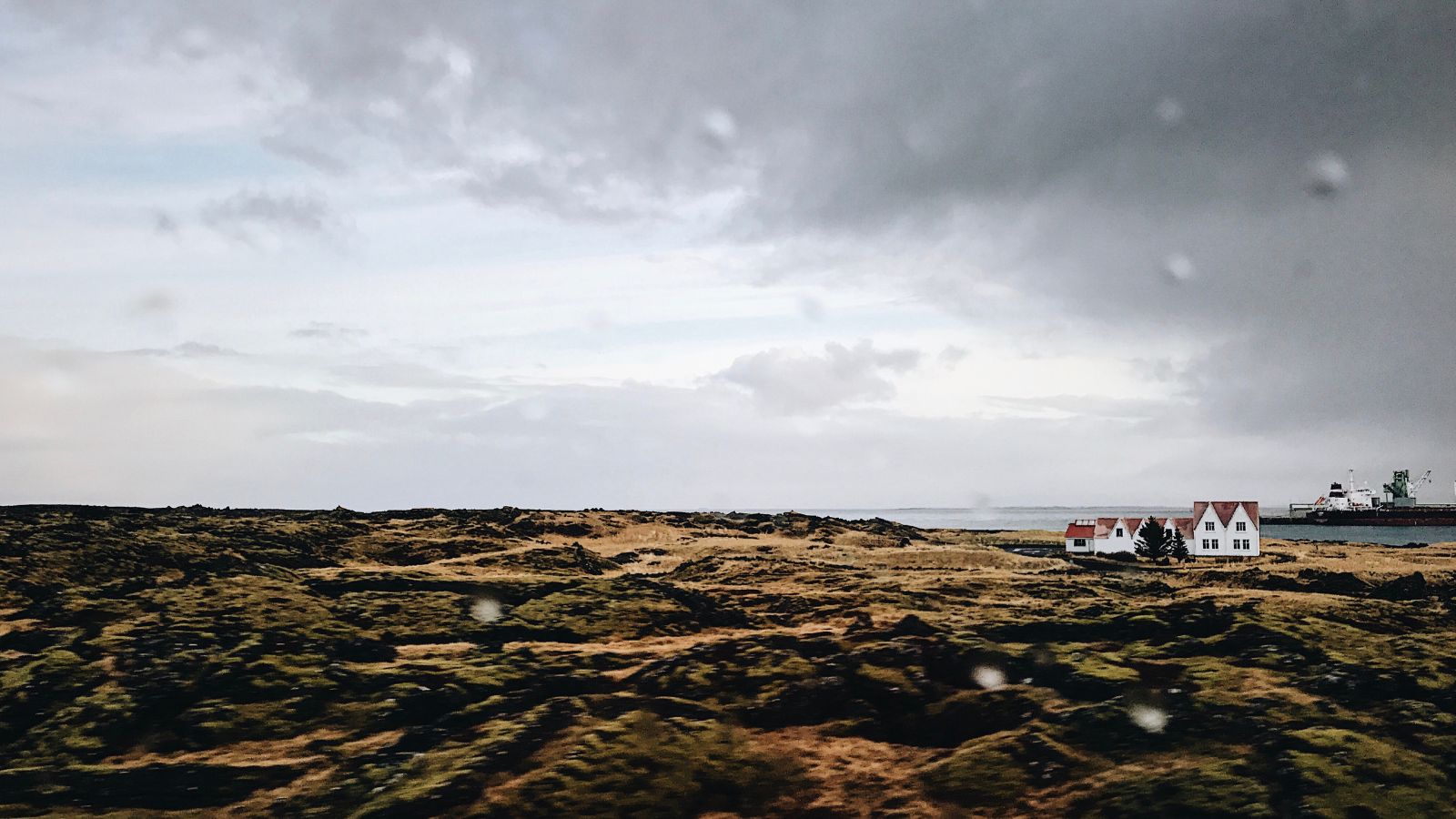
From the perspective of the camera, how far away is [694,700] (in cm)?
2842

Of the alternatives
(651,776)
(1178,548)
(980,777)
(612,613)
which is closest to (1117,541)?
(1178,548)

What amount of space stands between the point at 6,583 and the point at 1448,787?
64.4 metres

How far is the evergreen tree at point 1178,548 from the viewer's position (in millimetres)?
95000

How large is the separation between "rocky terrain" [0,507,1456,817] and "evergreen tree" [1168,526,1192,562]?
163ft

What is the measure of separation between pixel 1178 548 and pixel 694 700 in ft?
276

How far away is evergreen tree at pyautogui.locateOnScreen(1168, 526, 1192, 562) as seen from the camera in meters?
95.0

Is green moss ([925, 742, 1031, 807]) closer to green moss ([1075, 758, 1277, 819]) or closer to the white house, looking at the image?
green moss ([1075, 758, 1277, 819])

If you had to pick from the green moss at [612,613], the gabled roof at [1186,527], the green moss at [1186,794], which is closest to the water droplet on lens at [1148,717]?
the green moss at [1186,794]

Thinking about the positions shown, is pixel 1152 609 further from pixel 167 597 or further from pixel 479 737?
pixel 167 597

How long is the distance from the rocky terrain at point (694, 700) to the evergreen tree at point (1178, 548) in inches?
1954

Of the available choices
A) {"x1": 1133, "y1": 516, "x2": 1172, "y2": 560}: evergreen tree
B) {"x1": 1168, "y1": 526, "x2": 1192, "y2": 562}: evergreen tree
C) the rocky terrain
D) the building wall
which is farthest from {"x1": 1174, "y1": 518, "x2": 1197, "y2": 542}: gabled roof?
the rocky terrain

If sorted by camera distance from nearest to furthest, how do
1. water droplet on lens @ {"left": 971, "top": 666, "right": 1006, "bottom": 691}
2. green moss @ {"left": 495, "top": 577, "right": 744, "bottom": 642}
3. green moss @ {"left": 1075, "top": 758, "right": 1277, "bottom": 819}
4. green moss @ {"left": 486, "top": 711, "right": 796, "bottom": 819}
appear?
green moss @ {"left": 1075, "top": 758, "right": 1277, "bottom": 819}, green moss @ {"left": 486, "top": 711, "right": 796, "bottom": 819}, water droplet on lens @ {"left": 971, "top": 666, "right": 1006, "bottom": 691}, green moss @ {"left": 495, "top": 577, "right": 744, "bottom": 642}

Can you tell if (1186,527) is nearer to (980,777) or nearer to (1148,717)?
Answer: (1148,717)

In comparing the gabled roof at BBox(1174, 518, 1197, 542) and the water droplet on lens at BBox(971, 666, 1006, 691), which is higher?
the gabled roof at BBox(1174, 518, 1197, 542)
